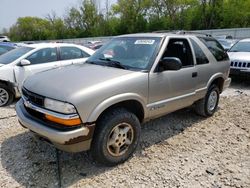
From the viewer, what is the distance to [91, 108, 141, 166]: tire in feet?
10.6

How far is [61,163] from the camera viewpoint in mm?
3564

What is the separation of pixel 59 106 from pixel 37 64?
12.5 feet

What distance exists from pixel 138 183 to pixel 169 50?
7.08 ft

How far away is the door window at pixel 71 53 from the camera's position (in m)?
6.91

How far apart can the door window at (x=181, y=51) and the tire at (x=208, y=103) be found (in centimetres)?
97

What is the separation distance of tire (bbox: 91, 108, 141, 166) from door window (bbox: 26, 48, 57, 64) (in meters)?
3.82

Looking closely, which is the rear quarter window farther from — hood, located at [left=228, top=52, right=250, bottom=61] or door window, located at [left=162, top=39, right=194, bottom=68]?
hood, located at [left=228, top=52, right=250, bottom=61]

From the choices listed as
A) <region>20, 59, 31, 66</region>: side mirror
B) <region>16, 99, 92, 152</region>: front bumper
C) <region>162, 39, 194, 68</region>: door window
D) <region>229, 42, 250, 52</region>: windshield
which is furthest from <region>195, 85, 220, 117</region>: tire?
<region>229, 42, 250, 52</region>: windshield

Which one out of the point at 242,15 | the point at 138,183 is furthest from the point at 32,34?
the point at 138,183

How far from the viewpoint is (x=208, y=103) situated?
17.5ft

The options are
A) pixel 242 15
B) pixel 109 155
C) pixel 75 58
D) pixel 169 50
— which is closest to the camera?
pixel 109 155

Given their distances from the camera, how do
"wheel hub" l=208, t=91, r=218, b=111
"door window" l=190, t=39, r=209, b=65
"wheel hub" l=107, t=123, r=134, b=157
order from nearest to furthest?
"wheel hub" l=107, t=123, r=134, b=157 < "door window" l=190, t=39, r=209, b=65 < "wheel hub" l=208, t=91, r=218, b=111

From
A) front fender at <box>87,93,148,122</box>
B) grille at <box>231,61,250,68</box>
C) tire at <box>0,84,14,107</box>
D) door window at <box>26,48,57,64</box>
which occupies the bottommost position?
tire at <box>0,84,14,107</box>

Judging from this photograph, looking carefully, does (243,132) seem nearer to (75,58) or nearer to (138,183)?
(138,183)
